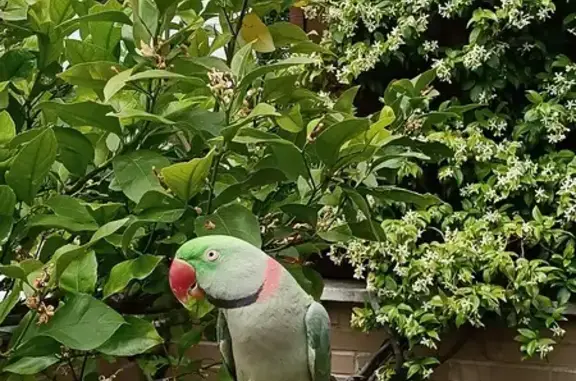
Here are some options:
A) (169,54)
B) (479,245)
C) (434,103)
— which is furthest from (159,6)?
(434,103)

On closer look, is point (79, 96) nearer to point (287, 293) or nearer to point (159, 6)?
point (159, 6)

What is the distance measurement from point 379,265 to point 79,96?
1138 mm

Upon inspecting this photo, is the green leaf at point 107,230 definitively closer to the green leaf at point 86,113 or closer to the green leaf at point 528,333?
the green leaf at point 86,113

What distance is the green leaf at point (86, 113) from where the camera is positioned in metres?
0.73

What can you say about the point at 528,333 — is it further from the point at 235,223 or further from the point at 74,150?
the point at 74,150

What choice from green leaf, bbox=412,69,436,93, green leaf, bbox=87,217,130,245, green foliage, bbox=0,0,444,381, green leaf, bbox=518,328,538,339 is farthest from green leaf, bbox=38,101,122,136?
green leaf, bbox=518,328,538,339

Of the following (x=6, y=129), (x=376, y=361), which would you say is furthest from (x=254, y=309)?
(x=376, y=361)

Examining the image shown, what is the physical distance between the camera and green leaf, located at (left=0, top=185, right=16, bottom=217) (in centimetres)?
68

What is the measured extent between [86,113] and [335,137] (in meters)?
0.24

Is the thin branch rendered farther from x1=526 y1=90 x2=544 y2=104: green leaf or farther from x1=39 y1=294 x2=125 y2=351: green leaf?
x1=39 y1=294 x2=125 y2=351: green leaf

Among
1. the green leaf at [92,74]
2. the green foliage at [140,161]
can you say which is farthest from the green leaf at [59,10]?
the green leaf at [92,74]

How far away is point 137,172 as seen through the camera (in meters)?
0.75

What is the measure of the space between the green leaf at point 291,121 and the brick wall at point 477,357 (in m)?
1.10

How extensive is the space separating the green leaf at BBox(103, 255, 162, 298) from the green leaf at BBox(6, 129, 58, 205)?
4.2 inches
